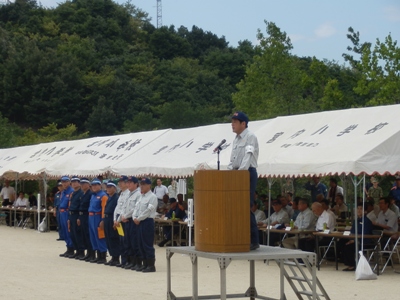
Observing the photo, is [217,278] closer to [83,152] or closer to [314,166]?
[314,166]

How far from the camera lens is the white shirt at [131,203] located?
1758 cm

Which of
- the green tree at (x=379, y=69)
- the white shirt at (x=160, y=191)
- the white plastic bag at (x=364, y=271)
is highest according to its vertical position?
the green tree at (x=379, y=69)

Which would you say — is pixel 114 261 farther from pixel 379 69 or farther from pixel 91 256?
pixel 379 69

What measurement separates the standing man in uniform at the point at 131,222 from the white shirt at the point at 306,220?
3690mm

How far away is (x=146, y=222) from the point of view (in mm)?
17328

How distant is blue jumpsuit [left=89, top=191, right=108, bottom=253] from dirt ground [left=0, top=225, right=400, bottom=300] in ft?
1.86

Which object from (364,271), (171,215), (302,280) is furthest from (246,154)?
(171,215)

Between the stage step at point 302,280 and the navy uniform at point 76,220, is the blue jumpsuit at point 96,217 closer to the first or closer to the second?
the navy uniform at point 76,220

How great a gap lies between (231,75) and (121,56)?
46.7 feet

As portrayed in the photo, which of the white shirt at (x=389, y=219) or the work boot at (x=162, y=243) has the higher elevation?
the white shirt at (x=389, y=219)

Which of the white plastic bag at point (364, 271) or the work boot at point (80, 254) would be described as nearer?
the white plastic bag at point (364, 271)

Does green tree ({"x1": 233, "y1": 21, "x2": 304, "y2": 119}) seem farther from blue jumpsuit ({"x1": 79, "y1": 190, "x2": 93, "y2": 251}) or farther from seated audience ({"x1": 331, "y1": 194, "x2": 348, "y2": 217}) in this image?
blue jumpsuit ({"x1": 79, "y1": 190, "x2": 93, "y2": 251})

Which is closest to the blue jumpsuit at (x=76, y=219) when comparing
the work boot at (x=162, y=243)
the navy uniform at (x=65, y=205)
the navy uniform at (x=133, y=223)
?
the navy uniform at (x=65, y=205)

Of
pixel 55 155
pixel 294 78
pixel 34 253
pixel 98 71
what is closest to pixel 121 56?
pixel 98 71
